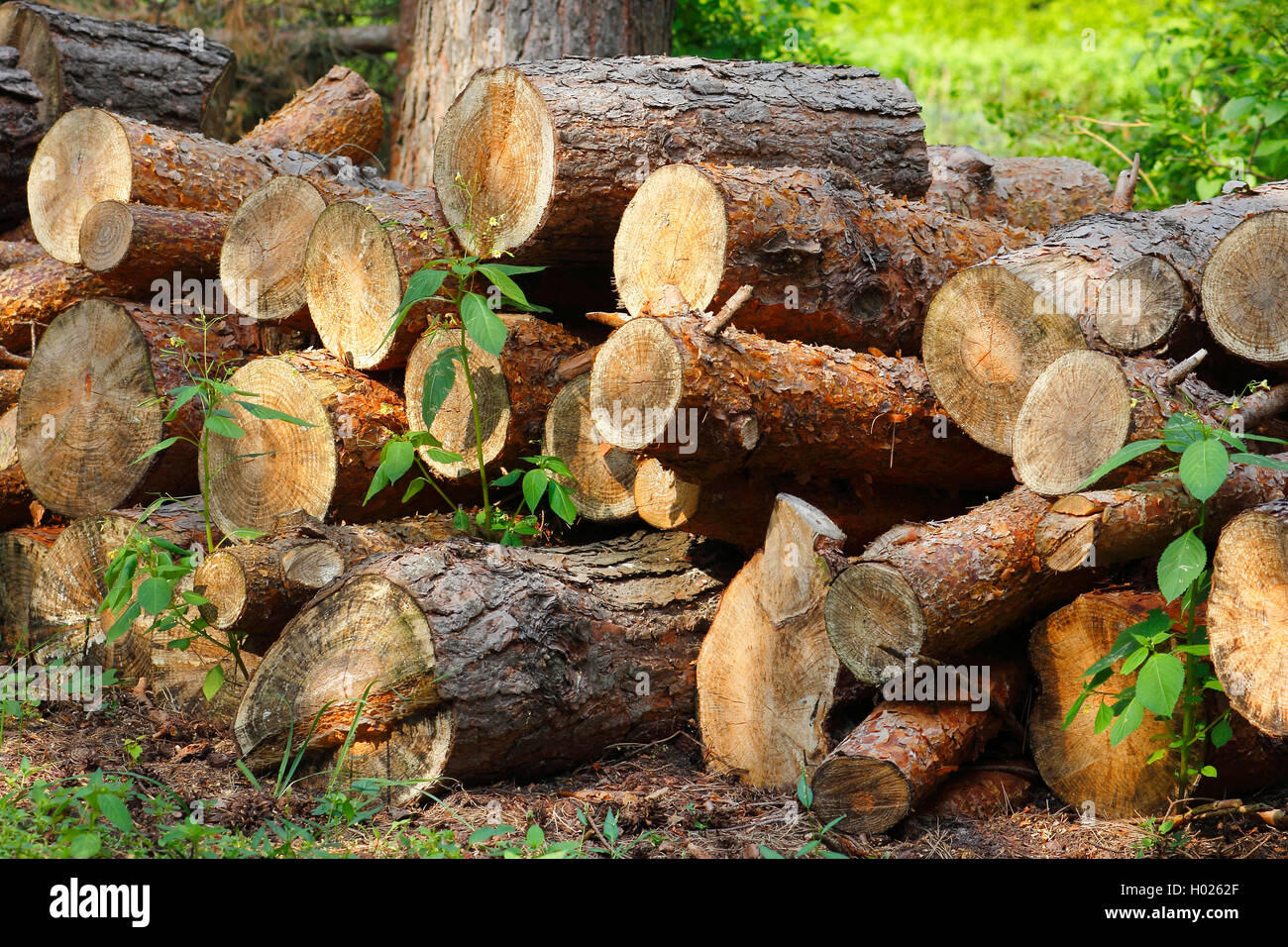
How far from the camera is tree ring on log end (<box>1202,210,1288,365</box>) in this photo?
314 cm

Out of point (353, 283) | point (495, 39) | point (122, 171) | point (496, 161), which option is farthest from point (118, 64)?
point (496, 161)

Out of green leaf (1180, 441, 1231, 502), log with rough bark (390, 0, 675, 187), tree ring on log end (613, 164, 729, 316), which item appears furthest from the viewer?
log with rough bark (390, 0, 675, 187)

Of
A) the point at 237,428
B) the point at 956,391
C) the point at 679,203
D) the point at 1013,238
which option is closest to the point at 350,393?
the point at 237,428

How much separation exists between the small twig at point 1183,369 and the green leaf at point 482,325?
1788 mm

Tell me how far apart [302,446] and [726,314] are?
1.49 m

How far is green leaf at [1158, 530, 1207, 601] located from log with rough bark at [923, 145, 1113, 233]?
2570mm

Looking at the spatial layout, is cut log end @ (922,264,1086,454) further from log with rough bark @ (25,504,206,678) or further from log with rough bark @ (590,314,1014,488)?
log with rough bark @ (25,504,206,678)

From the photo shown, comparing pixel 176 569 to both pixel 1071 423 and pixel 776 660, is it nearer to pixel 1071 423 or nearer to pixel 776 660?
pixel 776 660

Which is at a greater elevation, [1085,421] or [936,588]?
[1085,421]

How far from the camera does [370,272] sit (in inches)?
148

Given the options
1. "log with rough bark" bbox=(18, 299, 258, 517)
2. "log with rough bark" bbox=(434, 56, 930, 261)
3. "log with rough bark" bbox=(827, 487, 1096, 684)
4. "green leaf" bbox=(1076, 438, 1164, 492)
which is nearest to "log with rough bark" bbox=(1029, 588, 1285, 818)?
"log with rough bark" bbox=(827, 487, 1096, 684)
